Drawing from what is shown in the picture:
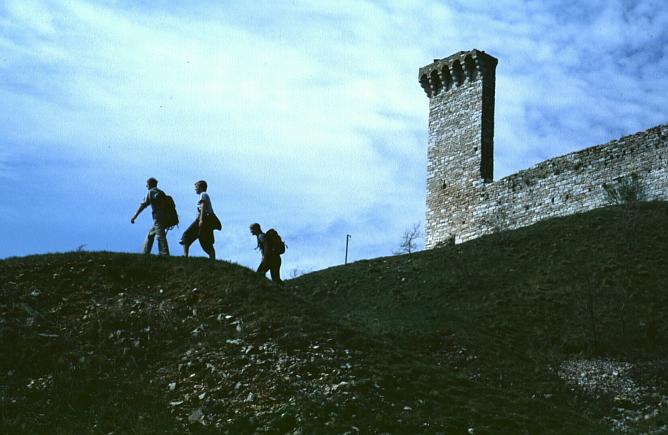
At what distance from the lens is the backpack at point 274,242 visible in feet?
72.9

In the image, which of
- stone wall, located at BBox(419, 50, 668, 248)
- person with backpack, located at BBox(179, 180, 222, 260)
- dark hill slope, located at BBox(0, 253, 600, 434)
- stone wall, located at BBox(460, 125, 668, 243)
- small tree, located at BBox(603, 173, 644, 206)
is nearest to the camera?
dark hill slope, located at BBox(0, 253, 600, 434)

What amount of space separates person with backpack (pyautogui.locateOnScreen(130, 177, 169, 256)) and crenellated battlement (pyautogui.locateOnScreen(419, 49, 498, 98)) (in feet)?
94.8

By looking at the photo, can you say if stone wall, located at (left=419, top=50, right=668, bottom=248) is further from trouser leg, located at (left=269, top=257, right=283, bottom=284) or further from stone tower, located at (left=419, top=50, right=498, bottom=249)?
trouser leg, located at (left=269, top=257, right=283, bottom=284)

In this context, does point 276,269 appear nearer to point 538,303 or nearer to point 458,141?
point 538,303

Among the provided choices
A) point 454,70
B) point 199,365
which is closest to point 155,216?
point 199,365

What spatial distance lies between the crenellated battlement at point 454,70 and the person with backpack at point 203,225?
2864 centimetres

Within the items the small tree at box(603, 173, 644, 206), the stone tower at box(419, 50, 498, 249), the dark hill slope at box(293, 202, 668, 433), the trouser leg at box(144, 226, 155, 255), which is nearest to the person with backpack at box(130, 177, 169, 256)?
the trouser leg at box(144, 226, 155, 255)

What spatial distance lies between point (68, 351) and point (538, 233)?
22378mm

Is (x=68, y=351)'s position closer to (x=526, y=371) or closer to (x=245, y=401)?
(x=245, y=401)

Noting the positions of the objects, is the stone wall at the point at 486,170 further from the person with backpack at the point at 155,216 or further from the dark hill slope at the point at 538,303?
the person with backpack at the point at 155,216

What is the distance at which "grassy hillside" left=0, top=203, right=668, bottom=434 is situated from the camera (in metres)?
15.4

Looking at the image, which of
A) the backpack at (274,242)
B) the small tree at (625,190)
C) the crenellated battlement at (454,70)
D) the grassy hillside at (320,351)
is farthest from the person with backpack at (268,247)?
the crenellated battlement at (454,70)

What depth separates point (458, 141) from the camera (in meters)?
46.5

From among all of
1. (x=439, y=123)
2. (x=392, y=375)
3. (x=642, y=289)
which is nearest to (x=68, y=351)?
(x=392, y=375)
